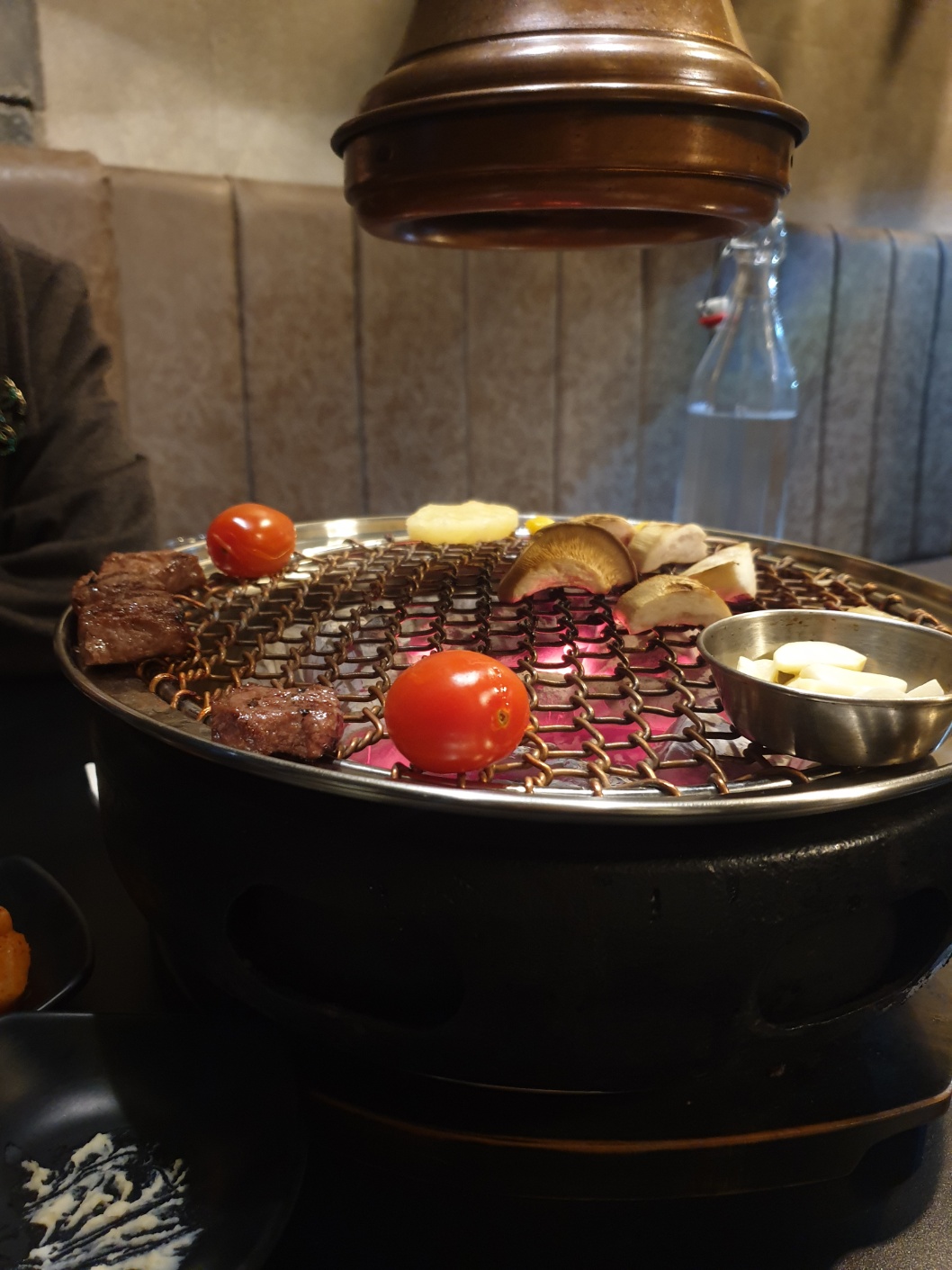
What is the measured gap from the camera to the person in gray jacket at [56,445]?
2545 millimetres

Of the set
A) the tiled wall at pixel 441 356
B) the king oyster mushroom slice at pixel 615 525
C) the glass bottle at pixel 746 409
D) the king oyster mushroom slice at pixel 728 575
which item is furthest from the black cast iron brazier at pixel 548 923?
the glass bottle at pixel 746 409

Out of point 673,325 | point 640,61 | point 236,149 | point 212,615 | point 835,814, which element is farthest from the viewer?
point 673,325

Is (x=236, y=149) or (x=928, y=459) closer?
(x=236, y=149)

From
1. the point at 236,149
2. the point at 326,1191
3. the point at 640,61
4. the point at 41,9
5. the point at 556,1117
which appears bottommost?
the point at 326,1191

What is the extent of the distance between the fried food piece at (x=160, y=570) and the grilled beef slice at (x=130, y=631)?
155 millimetres

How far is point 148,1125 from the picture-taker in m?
1.04

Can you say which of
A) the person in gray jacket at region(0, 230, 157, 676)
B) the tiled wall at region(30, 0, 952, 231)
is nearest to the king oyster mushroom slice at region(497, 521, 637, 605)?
the person in gray jacket at region(0, 230, 157, 676)

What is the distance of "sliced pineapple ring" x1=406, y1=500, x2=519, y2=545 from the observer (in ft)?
6.23

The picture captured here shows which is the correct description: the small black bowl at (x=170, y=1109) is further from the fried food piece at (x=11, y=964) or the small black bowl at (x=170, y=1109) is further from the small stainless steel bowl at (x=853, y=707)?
the small stainless steel bowl at (x=853, y=707)

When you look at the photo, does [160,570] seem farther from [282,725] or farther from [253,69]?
[253,69]

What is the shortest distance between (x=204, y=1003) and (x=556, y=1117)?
0.52m

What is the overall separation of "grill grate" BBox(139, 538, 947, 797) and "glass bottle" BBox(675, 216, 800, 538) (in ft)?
7.71

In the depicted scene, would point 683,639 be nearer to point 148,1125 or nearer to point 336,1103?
point 336,1103

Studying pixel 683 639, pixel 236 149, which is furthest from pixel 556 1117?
pixel 236 149
